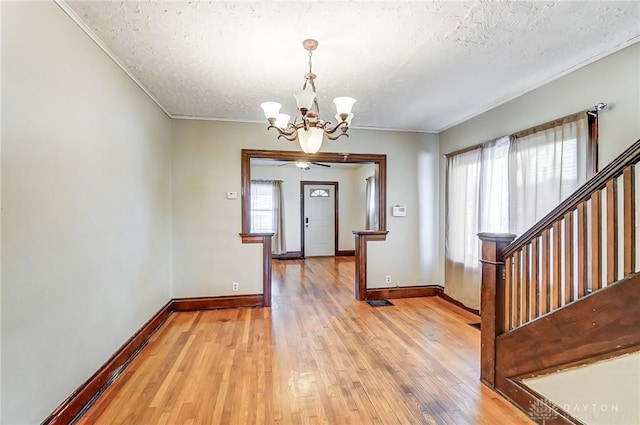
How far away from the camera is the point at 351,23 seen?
196 centimetres

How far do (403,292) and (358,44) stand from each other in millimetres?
3581

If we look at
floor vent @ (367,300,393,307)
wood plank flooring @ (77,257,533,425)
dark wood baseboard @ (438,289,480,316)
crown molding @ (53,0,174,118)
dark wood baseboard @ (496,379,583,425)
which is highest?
crown molding @ (53,0,174,118)

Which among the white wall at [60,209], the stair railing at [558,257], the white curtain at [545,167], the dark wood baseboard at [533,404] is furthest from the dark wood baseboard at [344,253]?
the dark wood baseboard at [533,404]

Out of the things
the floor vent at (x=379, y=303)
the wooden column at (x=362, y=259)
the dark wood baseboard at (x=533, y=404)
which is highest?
the wooden column at (x=362, y=259)

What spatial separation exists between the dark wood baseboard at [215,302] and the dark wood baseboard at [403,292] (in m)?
1.70

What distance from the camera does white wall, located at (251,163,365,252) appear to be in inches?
321

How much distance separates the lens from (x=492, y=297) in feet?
7.32

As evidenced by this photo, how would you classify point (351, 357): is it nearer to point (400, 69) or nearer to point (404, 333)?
point (404, 333)

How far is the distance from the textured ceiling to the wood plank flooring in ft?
8.39

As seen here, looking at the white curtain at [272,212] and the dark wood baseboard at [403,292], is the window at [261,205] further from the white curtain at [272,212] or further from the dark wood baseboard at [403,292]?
the dark wood baseboard at [403,292]

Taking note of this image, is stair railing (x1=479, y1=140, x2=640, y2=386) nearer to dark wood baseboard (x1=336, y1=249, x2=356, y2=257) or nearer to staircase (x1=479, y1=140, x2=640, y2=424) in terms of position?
staircase (x1=479, y1=140, x2=640, y2=424)

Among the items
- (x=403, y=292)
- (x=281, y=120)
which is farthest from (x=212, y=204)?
(x=403, y=292)

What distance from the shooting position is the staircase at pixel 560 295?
4.82ft

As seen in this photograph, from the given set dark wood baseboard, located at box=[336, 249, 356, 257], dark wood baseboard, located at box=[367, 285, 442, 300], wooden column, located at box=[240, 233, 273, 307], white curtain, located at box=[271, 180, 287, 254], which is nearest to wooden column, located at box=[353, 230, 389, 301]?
dark wood baseboard, located at box=[367, 285, 442, 300]
